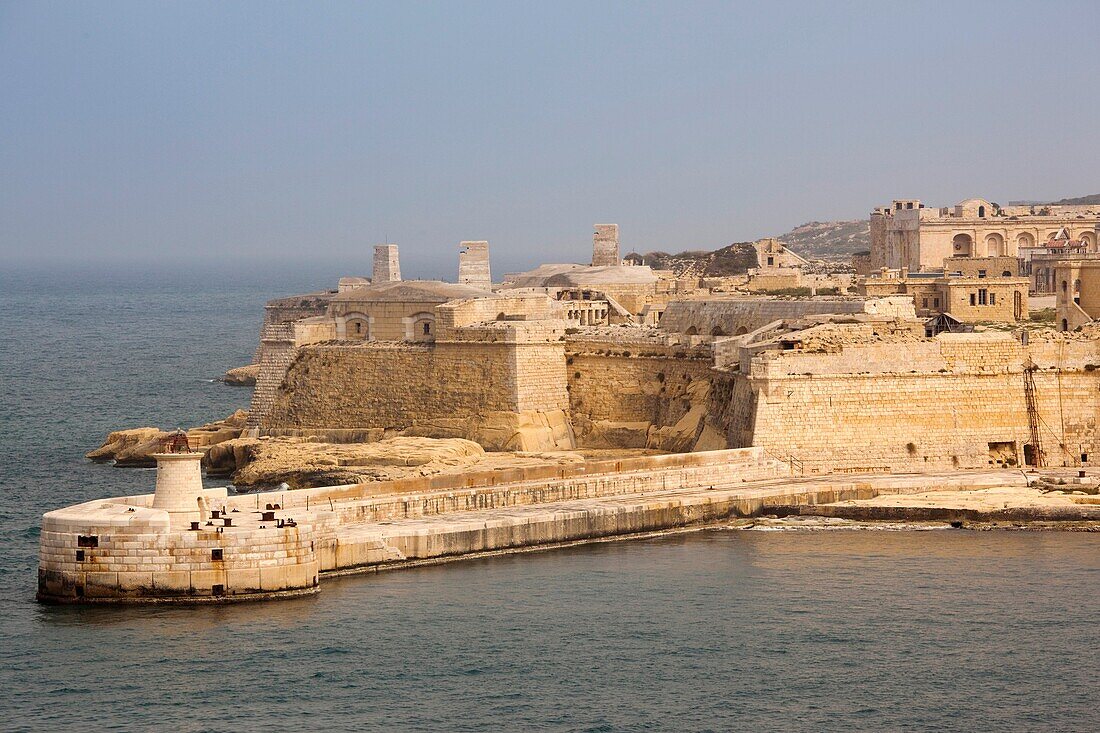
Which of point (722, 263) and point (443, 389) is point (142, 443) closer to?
point (443, 389)

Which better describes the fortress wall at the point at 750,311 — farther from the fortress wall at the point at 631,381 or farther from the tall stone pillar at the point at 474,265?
the tall stone pillar at the point at 474,265

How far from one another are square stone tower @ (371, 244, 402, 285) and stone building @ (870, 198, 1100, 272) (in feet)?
49.4

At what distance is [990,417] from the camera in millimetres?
35594

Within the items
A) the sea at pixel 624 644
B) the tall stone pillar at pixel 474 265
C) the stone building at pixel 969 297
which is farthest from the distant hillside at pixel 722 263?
the sea at pixel 624 644

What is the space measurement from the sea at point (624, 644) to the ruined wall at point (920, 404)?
2.99m

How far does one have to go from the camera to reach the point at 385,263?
59.7 m

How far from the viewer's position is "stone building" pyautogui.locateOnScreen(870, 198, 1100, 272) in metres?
58.4

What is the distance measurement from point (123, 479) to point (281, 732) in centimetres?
1814

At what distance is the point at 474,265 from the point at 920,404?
1914 centimetres

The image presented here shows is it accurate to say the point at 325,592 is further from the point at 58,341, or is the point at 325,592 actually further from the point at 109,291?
the point at 109,291

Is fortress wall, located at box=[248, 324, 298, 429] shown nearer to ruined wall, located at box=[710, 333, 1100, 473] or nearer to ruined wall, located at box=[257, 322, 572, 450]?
ruined wall, located at box=[257, 322, 572, 450]

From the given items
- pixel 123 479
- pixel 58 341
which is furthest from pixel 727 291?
pixel 58 341

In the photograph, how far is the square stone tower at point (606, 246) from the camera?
188 ft

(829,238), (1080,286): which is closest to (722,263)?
(1080,286)
